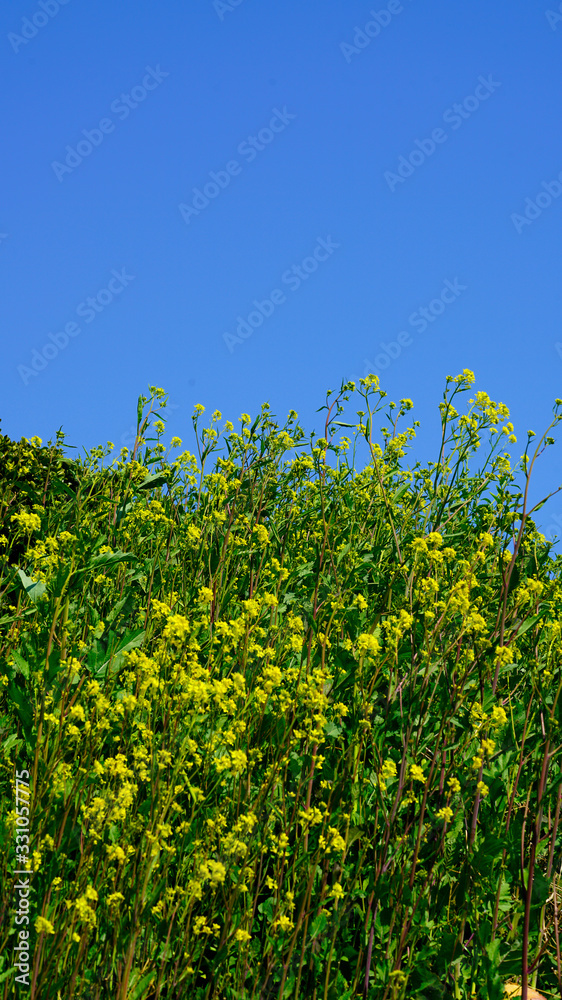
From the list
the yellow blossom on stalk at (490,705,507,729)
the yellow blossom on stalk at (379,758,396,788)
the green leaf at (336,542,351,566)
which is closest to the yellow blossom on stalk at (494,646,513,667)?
the yellow blossom on stalk at (490,705,507,729)

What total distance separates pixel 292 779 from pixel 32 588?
154 cm

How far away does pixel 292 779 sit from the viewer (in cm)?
323

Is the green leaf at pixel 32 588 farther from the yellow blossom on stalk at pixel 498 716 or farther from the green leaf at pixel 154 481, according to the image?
the yellow blossom on stalk at pixel 498 716

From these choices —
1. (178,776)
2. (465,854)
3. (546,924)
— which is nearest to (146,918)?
(178,776)

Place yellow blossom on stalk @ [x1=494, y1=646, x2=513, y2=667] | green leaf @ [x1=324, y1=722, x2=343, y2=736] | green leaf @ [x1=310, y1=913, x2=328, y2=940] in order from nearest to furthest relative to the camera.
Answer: green leaf @ [x1=310, y1=913, x2=328, y2=940]
yellow blossom on stalk @ [x1=494, y1=646, x2=513, y2=667]
green leaf @ [x1=324, y1=722, x2=343, y2=736]

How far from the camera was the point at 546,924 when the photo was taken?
10.00ft

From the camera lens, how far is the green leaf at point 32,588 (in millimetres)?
3682

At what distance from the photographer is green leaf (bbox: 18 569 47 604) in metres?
3.68

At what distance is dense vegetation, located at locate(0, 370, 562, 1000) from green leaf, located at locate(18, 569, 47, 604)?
12 millimetres

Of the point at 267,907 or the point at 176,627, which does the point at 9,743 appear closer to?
the point at 176,627

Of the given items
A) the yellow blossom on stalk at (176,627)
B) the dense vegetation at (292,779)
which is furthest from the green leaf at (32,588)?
the yellow blossom on stalk at (176,627)

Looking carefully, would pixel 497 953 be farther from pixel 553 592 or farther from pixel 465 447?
pixel 465 447

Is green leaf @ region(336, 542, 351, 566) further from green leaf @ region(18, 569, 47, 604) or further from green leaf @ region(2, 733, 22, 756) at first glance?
green leaf @ region(2, 733, 22, 756)

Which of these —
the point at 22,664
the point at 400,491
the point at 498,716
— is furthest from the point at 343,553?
the point at 22,664
